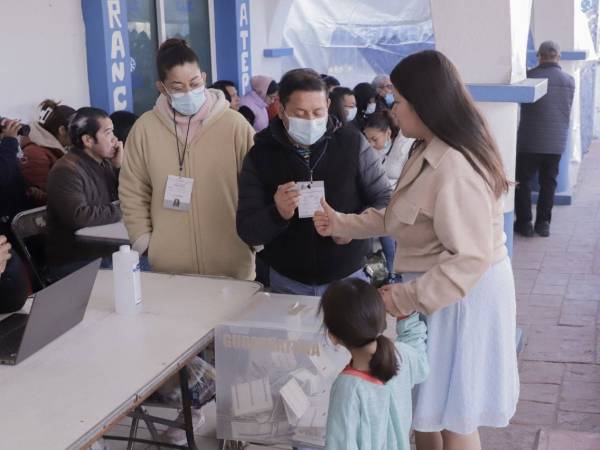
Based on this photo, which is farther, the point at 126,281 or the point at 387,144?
the point at 387,144

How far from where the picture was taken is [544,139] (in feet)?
20.9

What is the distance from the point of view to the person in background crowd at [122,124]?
15.0ft

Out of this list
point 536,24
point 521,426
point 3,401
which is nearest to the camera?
point 3,401

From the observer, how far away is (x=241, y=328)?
2.14m

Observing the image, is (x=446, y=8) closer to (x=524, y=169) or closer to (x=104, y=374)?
(x=104, y=374)

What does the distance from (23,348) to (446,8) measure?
2434 millimetres

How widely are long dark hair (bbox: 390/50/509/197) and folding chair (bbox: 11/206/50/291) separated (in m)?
2.20

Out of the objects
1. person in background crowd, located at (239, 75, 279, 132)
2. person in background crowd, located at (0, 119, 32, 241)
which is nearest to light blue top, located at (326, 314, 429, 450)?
person in background crowd, located at (0, 119, 32, 241)

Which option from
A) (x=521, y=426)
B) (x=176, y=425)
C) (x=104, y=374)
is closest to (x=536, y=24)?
(x=521, y=426)

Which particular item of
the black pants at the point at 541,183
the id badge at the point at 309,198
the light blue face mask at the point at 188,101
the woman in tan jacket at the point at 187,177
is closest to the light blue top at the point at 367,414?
the id badge at the point at 309,198

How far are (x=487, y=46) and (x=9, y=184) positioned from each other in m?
2.44

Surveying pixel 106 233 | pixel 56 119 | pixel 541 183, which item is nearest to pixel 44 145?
pixel 56 119

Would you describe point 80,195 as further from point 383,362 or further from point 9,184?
point 383,362

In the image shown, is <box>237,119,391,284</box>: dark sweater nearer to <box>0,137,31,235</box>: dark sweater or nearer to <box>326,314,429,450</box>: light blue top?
<box>326,314,429,450</box>: light blue top
